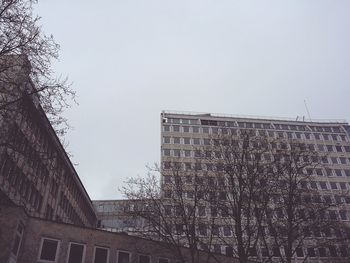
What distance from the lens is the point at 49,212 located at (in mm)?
46031

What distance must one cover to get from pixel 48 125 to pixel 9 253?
12313 millimetres

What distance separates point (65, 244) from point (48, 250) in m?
1.28

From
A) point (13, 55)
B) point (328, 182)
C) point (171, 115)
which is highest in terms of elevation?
point (171, 115)

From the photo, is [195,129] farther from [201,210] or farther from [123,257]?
[123,257]

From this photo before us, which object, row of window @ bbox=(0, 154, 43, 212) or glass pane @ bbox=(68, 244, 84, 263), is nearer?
glass pane @ bbox=(68, 244, 84, 263)

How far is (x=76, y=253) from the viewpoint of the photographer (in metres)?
28.2

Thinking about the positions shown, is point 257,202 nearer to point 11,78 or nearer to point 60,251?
point 60,251

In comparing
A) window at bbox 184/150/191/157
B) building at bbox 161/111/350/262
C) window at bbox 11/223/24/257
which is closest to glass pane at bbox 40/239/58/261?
window at bbox 11/223/24/257

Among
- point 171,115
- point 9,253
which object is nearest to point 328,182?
point 171,115

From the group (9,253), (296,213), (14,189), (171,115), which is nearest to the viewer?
(9,253)

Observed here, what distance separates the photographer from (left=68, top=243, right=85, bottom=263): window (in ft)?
91.6

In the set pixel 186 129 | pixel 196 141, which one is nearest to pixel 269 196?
pixel 196 141

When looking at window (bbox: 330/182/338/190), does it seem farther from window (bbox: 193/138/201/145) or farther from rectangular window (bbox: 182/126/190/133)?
rectangular window (bbox: 182/126/190/133)

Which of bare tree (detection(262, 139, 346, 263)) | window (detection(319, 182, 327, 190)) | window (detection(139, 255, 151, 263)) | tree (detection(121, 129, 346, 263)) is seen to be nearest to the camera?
bare tree (detection(262, 139, 346, 263))
